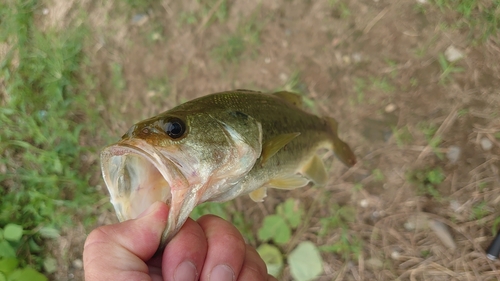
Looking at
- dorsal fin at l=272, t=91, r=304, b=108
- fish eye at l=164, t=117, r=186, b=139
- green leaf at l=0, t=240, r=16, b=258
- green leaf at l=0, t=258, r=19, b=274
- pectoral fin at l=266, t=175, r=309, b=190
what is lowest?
green leaf at l=0, t=258, r=19, b=274

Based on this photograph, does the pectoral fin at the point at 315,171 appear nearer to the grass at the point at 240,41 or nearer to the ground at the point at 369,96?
the ground at the point at 369,96

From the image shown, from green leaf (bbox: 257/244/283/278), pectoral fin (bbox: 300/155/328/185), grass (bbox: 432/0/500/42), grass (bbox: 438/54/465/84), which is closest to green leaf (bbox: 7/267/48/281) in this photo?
green leaf (bbox: 257/244/283/278)

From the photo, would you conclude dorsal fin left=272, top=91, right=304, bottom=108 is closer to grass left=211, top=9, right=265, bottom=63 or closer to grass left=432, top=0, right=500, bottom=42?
grass left=211, top=9, right=265, bottom=63

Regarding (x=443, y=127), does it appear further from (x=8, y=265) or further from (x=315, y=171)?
(x=8, y=265)

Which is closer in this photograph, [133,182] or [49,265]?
[133,182]

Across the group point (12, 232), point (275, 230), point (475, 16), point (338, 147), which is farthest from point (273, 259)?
point (475, 16)

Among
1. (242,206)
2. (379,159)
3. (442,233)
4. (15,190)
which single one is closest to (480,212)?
(442,233)

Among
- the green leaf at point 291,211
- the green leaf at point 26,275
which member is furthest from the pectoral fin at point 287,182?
the green leaf at point 26,275
